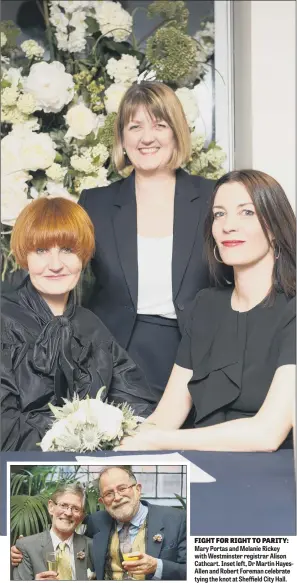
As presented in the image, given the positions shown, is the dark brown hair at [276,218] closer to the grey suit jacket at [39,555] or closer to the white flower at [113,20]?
the white flower at [113,20]

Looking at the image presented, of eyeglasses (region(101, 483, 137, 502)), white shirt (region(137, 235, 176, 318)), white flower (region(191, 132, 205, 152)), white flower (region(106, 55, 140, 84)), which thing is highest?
white flower (region(106, 55, 140, 84))

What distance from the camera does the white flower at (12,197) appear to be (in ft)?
8.73

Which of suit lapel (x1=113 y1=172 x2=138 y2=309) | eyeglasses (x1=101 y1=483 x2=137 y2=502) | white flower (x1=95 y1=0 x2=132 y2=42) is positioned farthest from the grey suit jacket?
white flower (x1=95 y1=0 x2=132 y2=42)

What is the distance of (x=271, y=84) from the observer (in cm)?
268

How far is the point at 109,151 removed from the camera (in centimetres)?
272

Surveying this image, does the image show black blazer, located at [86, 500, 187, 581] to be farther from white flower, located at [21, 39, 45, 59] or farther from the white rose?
white flower, located at [21, 39, 45, 59]

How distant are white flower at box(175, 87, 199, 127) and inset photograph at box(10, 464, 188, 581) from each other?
98cm

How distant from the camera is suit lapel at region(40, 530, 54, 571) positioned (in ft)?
7.96

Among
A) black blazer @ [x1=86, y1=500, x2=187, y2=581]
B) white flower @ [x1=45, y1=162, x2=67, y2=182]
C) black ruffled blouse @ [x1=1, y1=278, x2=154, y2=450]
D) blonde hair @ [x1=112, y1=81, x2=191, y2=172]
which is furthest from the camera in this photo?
white flower @ [x1=45, y1=162, x2=67, y2=182]

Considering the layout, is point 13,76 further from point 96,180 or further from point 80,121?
point 96,180

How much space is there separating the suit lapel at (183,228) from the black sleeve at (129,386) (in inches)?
8.7

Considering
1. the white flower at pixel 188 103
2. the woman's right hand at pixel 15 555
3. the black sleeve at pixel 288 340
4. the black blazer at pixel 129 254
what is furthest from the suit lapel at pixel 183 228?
the woman's right hand at pixel 15 555

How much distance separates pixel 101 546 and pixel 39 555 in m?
0.16

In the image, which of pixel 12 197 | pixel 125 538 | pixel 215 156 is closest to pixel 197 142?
pixel 215 156
